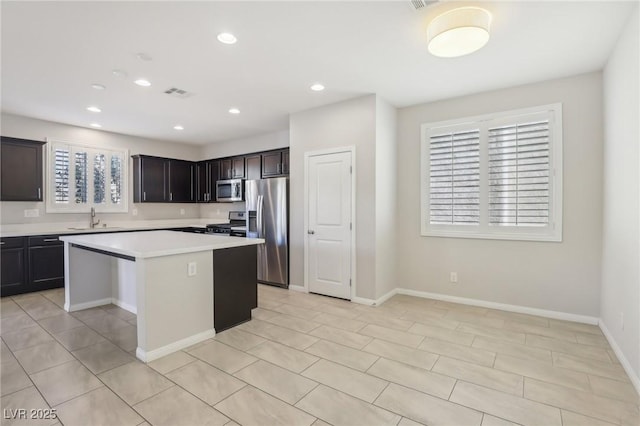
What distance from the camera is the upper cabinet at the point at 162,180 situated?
6184 mm

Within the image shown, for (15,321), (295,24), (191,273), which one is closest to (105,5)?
(295,24)

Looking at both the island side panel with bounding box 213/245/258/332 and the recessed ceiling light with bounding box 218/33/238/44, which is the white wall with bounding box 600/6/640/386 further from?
the island side panel with bounding box 213/245/258/332

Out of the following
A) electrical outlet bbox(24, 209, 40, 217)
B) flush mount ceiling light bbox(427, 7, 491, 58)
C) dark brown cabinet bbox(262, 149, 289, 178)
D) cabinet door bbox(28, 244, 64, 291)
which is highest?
flush mount ceiling light bbox(427, 7, 491, 58)

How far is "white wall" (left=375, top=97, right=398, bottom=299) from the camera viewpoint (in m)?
4.07

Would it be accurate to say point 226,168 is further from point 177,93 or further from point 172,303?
point 172,303

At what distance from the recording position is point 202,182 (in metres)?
7.08

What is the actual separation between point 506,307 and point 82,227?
6.77 metres

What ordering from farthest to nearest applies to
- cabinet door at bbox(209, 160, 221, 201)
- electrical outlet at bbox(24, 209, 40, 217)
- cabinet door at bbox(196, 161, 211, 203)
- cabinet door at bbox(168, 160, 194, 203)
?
cabinet door at bbox(196, 161, 211, 203) < cabinet door at bbox(209, 160, 221, 201) < cabinet door at bbox(168, 160, 194, 203) < electrical outlet at bbox(24, 209, 40, 217)

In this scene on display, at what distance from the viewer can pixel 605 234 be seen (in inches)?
124

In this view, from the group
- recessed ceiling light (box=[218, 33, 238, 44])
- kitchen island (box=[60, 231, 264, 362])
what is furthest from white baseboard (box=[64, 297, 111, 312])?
recessed ceiling light (box=[218, 33, 238, 44])

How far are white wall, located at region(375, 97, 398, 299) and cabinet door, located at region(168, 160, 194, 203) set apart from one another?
4666mm

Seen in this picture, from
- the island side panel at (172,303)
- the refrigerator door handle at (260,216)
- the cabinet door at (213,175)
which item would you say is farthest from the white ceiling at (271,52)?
the cabinet door at (213,175)

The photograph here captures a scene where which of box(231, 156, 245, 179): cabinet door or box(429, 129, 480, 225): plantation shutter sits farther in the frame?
box(231, 156, 245, 179): cabinet door

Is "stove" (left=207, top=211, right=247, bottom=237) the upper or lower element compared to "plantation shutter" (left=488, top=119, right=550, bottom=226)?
lower
